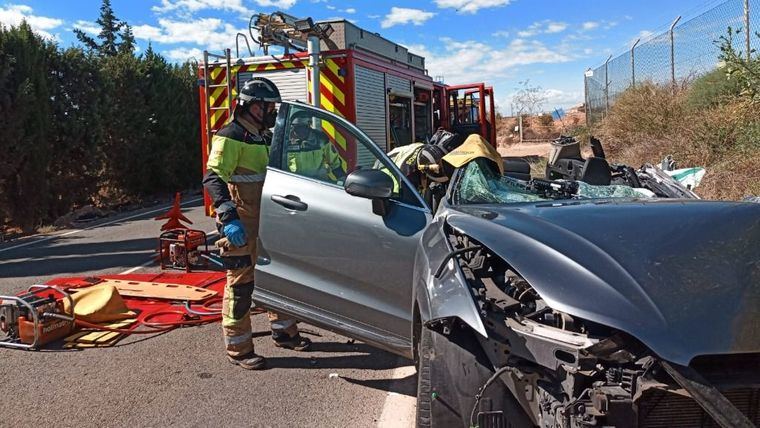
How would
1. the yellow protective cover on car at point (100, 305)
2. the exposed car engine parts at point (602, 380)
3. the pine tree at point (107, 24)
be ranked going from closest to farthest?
the exposed car engine parts at point (602, 380) → the yellow protective cover on car at point (100, 305) → the pine tree at point (107, 24)

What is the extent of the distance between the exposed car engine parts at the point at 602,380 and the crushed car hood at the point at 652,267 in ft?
0.23

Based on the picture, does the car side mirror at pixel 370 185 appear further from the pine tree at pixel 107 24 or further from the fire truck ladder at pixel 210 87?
the pine tree at pixel 107 24

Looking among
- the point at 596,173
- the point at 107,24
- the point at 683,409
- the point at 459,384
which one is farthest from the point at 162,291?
the point at 107,24

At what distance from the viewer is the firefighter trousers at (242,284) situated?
4254 mm

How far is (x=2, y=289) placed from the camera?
6.48m

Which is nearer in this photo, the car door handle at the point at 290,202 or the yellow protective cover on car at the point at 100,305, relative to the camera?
the car door handle at the point at 290,202

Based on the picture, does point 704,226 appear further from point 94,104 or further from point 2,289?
point 94,104

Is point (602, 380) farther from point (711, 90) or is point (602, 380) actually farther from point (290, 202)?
point (711, 90)

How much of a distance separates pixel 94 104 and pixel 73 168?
5.27 ft

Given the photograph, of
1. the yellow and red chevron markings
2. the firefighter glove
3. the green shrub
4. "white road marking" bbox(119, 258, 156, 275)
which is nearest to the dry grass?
the green shrub

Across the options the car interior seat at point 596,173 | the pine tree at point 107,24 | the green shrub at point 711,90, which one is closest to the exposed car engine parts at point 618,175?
the car interior seat at point 596,173

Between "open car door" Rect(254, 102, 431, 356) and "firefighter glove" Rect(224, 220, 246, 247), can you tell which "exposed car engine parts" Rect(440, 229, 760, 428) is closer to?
"open car door" Rect(254, 102, 431, 356)

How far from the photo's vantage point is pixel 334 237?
144 inches

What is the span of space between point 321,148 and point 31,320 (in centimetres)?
264
